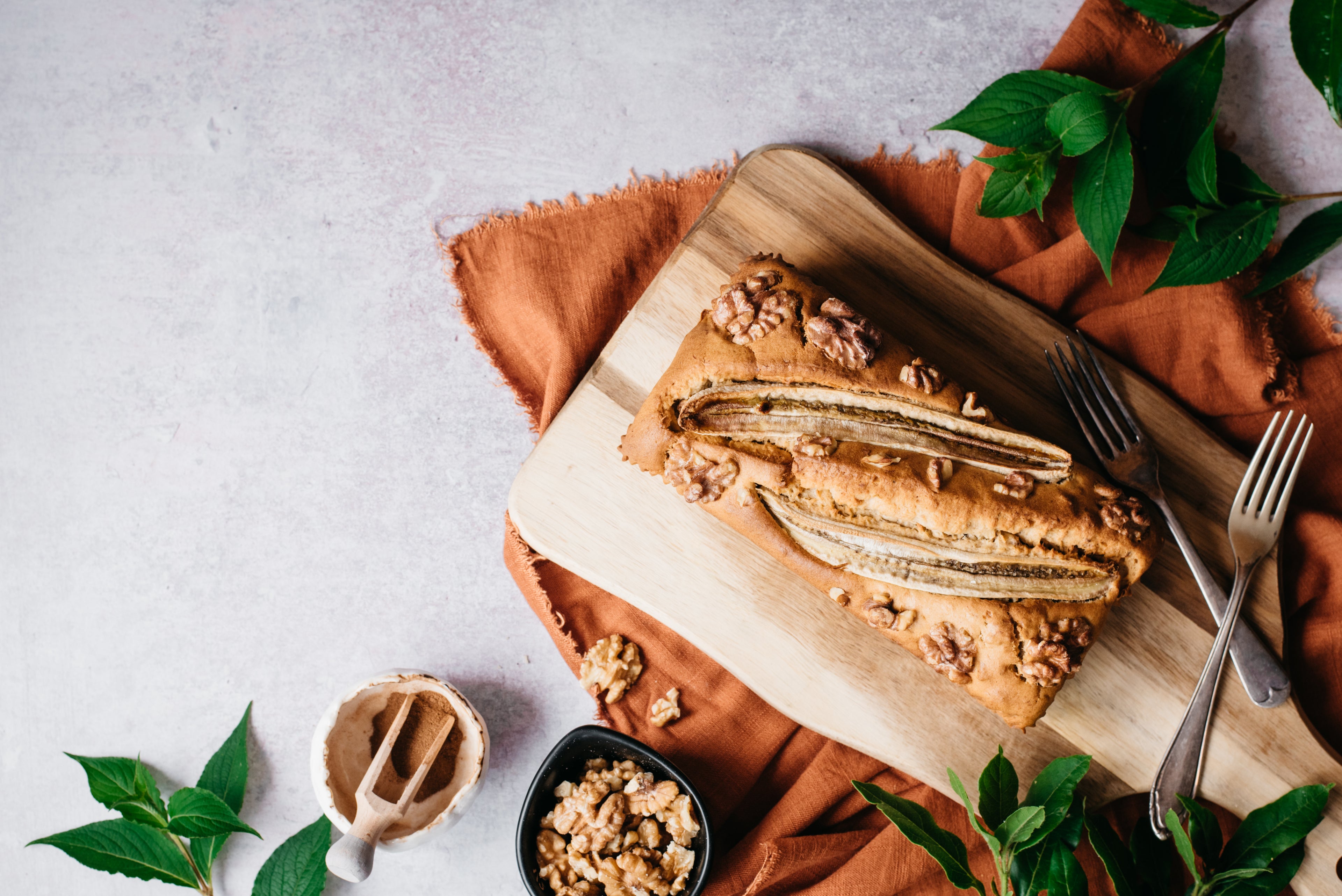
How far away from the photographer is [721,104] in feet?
9.46

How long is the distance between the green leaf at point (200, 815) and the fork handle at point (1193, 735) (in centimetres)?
296

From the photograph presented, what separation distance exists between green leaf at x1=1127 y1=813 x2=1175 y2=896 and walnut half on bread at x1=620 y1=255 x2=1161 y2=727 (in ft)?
1.73

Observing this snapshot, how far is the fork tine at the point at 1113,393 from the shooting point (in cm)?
254

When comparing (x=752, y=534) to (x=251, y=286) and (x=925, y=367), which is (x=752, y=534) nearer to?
(x=925, y=367)

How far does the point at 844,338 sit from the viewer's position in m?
2.24

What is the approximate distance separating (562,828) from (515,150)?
2.39 metres

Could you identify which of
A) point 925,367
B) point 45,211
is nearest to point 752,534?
point 925,367

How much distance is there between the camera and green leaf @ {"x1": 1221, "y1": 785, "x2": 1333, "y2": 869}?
230 centimetres

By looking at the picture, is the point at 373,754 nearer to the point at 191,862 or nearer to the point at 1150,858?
the point at 191,862

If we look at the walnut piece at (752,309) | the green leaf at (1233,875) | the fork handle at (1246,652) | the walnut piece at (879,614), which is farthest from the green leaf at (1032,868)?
the walnut piece at (752,309)

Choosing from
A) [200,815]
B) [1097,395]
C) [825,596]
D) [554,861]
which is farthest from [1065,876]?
[200,815]

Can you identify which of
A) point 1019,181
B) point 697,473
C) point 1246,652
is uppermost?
point 1019,181

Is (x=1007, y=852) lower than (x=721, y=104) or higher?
lower

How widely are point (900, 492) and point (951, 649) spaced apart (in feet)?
1.57
